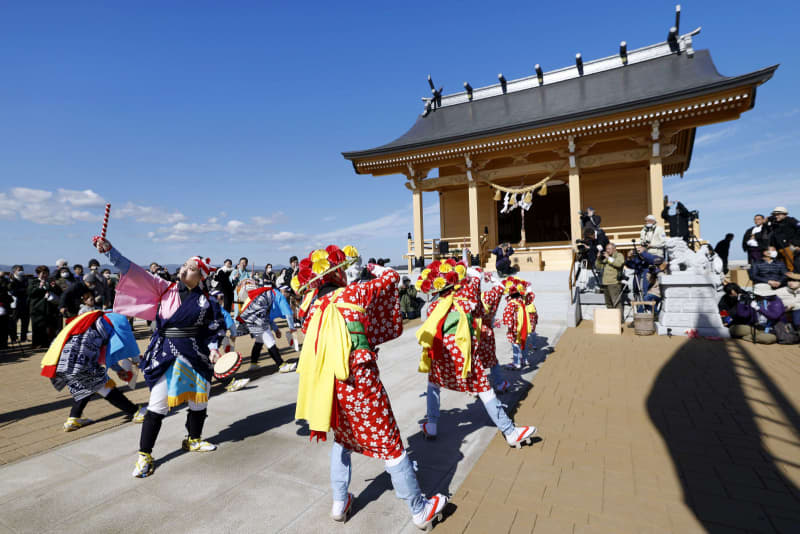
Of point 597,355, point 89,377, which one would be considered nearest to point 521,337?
point 597,355

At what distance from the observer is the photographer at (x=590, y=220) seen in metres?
11.5

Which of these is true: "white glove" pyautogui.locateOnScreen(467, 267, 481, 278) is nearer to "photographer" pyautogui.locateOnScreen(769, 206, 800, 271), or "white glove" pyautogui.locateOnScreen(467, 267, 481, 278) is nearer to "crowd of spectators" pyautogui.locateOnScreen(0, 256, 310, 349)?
"crowd of spectators" pyautogui.locateOnScreen(0, 256, 310, 349)

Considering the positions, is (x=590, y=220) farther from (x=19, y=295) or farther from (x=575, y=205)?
(x=19, y=295)

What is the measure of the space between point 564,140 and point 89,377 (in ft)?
45.8

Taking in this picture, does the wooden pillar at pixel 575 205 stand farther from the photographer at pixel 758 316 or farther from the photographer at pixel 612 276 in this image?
the photographer at pixel 758 316

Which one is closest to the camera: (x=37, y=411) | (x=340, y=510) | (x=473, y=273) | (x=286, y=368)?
(x=340, y=510)

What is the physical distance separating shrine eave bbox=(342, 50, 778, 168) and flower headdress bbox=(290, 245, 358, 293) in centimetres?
1178

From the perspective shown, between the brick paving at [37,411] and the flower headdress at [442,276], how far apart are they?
387 centimetres

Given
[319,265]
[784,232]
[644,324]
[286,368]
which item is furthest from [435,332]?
[784,232]

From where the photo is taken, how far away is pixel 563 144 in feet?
43.0

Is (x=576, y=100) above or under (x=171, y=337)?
above

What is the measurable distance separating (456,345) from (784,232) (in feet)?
31.2

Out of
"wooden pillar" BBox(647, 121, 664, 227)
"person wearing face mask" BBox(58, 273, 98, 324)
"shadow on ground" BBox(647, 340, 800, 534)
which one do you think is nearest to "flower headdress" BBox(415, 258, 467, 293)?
"shadow on ground" BBox(647, 340, 800, 534)

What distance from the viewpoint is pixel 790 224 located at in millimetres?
8062
